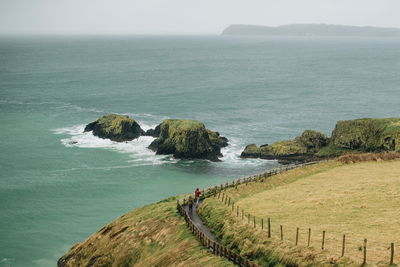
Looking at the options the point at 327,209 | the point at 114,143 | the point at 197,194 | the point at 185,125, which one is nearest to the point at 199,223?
the point at 197,194

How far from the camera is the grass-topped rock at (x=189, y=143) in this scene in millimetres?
95312

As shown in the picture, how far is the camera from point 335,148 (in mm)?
92188

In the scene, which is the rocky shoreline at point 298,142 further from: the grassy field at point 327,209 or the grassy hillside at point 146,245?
the grassy hillside at point 146,245

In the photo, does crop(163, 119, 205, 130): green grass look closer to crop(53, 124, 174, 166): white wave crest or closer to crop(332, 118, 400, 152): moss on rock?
crop(53, 124, 174, 166): white wave crest

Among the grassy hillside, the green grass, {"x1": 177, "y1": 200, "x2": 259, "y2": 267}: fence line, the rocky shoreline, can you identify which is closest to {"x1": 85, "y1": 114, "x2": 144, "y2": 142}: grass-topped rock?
the rocky shoreline

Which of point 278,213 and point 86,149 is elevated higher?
point 278,213

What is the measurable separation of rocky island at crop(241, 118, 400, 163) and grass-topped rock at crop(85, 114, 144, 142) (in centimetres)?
2526

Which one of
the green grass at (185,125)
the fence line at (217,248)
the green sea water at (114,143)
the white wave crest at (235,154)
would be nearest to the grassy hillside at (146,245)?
the fence line at (217,248)

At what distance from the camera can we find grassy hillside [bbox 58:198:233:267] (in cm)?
4287

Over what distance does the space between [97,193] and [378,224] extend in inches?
1824

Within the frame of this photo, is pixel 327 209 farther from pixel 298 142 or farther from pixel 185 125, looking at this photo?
pixel 185 125

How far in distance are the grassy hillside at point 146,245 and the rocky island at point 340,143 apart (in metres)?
39.6

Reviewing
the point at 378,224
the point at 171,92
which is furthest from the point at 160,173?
the point at 171,92

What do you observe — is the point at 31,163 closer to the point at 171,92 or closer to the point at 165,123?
the point at 165,123
